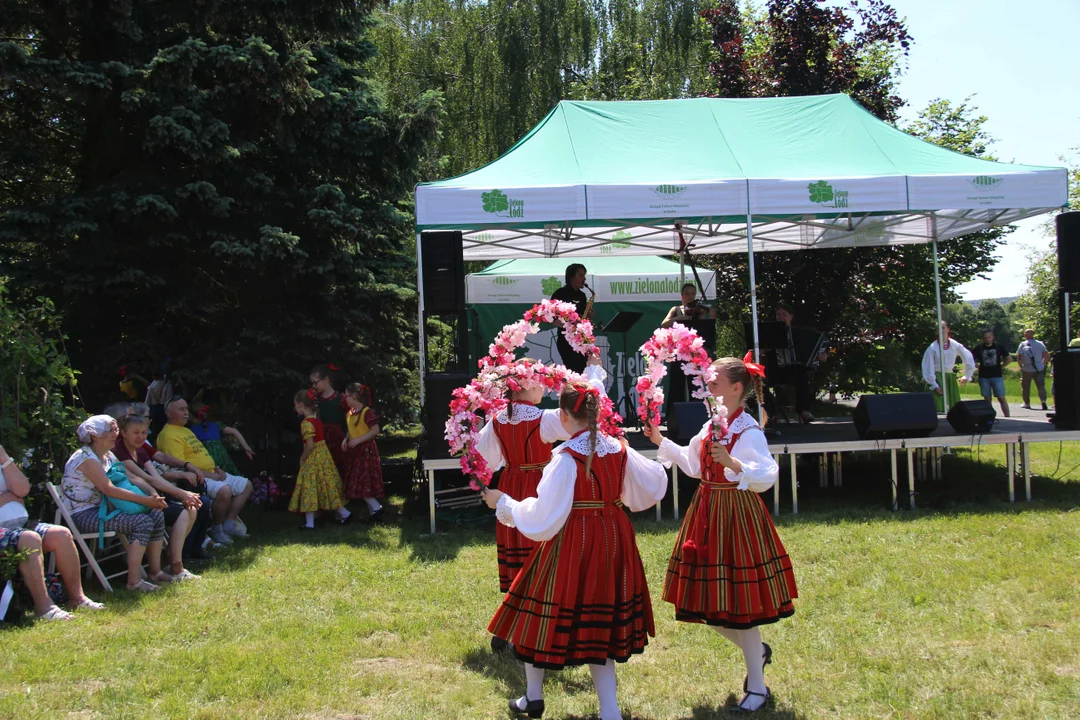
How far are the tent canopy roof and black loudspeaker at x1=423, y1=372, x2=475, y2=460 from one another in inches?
54.0

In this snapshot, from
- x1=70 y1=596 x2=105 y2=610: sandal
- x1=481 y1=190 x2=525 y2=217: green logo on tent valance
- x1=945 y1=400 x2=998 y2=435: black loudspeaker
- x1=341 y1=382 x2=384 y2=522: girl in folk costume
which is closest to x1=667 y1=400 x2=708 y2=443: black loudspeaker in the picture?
x1=481 y1=190 x2=525 y2=217: green logo on tent valance

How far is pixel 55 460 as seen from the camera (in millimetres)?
6242

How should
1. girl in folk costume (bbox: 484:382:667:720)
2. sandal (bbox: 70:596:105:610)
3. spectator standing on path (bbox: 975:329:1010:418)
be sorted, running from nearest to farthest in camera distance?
girl in folk costume (bbox: 484:382:667:720) → sandal (bbox: 70:596:105:610) → spectator standing on path (bbox: 975:329:1010:418)

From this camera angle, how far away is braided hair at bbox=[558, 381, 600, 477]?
356cm

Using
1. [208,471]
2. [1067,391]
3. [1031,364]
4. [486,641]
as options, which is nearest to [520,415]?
[486,641]

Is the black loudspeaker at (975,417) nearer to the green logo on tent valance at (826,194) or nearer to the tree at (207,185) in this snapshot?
the green logo on tent valance at (826,194)

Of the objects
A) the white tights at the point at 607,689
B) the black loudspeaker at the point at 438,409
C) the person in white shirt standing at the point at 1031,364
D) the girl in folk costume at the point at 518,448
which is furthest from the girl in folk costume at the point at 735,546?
the person in white shirt standing at the point at 1031,364

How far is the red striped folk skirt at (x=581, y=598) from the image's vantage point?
357 cm

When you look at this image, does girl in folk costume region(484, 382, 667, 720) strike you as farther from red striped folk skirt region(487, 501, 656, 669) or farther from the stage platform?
the stage platform

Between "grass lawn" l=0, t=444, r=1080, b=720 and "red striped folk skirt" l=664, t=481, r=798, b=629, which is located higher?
"red striped folk skirt" l=664, t=481, r=798, b=629

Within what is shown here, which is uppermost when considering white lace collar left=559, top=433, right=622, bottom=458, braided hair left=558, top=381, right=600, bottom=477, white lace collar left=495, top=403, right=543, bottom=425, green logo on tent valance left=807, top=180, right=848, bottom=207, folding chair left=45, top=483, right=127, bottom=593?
green logo on tent valance left=807, top=180, right=848, bottom=207

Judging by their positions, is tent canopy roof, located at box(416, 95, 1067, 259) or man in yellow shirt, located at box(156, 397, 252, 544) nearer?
man in yellow shirt, located at box(156, 397, 252, 544)

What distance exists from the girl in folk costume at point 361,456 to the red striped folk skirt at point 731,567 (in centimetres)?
498

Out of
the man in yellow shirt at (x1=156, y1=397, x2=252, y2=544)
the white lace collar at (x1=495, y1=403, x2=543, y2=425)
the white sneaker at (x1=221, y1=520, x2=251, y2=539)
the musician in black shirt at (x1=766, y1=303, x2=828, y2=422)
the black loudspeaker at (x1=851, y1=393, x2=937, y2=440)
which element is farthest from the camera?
the musician in black shirt at (x1=766, y1=303, x2=828, y2=422)
